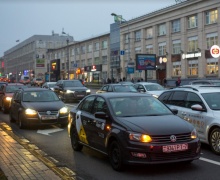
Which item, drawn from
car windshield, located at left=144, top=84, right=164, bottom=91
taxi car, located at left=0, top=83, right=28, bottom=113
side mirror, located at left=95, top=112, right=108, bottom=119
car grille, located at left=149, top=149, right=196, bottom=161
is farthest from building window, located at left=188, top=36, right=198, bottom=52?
car grille, located at left=149, top=149, right=196, bottom=161

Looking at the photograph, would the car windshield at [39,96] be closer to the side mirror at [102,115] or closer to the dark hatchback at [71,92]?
the side mirror at [102,115]

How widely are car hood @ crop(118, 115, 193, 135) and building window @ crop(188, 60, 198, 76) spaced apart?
45.1 metres

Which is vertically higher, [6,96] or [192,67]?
[192,67]

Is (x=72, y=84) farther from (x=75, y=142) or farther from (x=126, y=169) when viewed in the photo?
(x=126, y=169)

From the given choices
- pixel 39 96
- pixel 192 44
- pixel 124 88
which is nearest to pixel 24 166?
pixel 39 96

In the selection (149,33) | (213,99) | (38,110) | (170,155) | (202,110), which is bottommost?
(170,155)

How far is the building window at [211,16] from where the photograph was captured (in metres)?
47.8

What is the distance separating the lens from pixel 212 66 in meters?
47.9

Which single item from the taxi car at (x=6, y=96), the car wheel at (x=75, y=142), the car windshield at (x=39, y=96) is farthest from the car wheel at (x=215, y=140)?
the taxi car at (x=6, y=96)

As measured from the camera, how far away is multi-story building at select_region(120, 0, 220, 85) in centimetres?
4869

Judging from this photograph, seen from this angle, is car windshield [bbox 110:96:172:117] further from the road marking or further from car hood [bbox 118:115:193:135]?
the road marking

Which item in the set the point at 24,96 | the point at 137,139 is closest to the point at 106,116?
the point at 137,139

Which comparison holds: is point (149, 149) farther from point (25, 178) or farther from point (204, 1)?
point (204, 1)

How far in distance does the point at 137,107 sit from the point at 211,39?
43.1 metres
